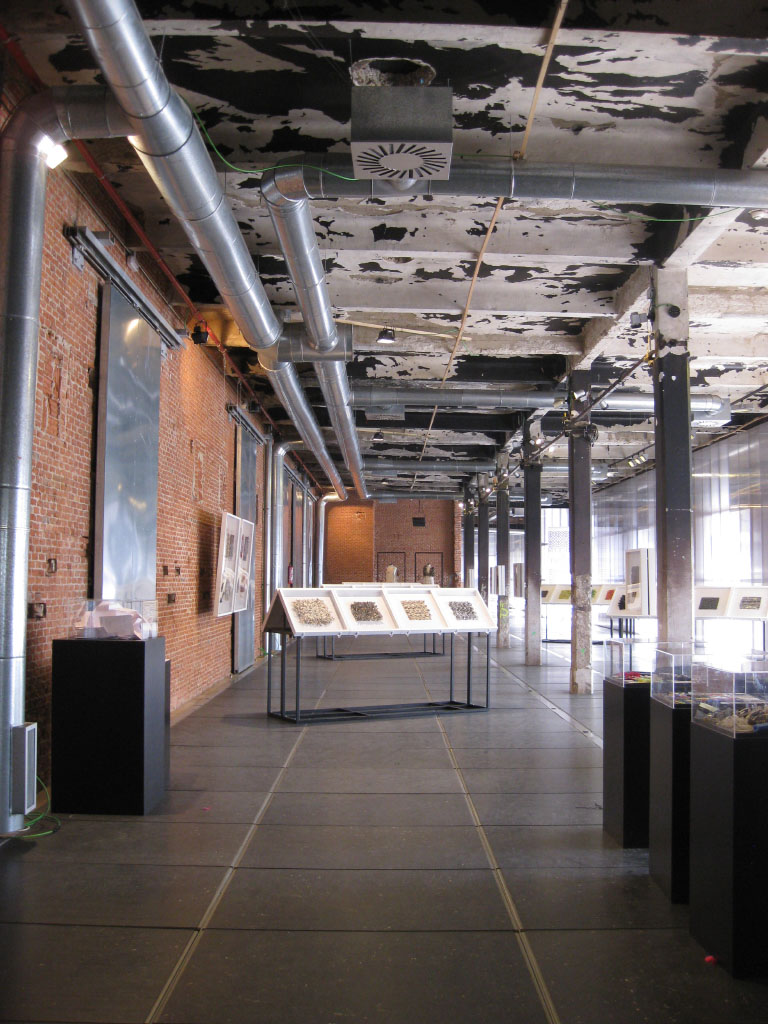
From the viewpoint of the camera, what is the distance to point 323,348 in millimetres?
8344

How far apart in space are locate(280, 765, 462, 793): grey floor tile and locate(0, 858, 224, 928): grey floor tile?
172 centimetres

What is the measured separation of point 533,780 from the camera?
19.6ft

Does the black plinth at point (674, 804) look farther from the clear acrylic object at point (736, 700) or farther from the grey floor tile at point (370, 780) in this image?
the grey floor tile at point (370, 780)

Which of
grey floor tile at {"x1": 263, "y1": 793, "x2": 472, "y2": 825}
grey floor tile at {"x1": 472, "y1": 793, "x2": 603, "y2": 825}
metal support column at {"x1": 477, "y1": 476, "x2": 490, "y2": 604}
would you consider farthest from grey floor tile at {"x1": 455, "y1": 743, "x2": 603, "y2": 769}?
metal support column at {"x1": 477, "y1": 476, "x2": 490, "y2": 604}

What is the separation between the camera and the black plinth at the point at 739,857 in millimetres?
2965

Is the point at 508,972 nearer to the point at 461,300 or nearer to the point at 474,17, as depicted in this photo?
the point at 474,17

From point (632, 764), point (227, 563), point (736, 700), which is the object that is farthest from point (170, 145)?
point (227, 563)

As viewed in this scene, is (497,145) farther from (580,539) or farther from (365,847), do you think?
(580,539)

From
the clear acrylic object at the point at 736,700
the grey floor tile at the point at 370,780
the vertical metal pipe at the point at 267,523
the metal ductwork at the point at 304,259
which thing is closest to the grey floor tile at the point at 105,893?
the grey floor tile at the point at 370,780

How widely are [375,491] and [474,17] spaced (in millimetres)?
22107

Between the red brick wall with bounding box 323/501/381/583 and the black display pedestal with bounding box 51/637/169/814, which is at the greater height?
the red brick wall with bounding box 323/501/381/583

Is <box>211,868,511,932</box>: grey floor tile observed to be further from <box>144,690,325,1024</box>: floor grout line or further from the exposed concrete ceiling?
the exposed concrete ceiling

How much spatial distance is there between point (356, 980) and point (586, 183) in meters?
4.99

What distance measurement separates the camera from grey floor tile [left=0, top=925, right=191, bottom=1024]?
2715 millimetres
